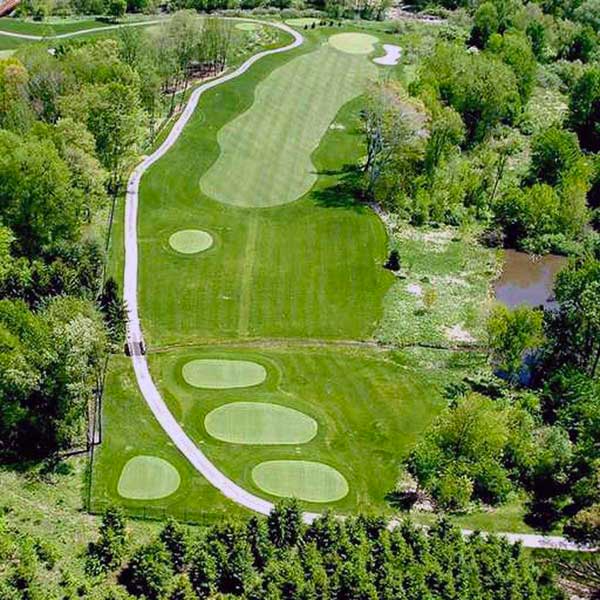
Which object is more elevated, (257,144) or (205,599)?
(257,144)

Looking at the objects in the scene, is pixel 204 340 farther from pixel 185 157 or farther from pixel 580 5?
pixel 580 5

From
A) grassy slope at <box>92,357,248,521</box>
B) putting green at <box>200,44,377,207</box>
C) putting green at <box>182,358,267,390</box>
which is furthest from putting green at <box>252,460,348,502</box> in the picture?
putting green at <box>200,44,377,207</box>

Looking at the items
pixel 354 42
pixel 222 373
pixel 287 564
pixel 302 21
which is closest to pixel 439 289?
pixel 222 373

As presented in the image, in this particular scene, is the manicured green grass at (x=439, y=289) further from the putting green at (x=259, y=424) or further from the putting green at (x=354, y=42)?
the putting green at (x=354, y=42)

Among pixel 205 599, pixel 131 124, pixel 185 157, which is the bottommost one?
pixel 205 599

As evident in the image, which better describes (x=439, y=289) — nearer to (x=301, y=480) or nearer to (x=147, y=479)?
(x=301, y=480)

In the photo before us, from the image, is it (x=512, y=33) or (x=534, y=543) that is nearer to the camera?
(x=534, y=543)

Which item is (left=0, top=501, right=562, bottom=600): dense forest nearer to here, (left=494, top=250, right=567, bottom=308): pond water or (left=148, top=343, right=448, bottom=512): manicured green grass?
(left=148, top=343, right=448, bottom=512): manicured green grass

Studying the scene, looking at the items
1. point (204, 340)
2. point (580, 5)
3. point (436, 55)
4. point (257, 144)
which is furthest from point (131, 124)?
point (580, 5)
